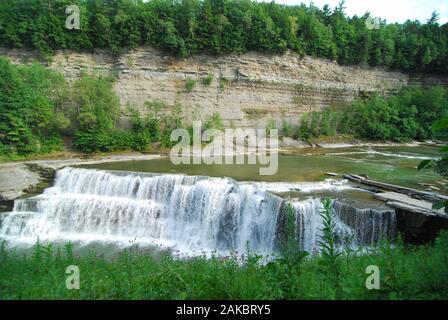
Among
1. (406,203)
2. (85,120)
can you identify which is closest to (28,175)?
(85,120)

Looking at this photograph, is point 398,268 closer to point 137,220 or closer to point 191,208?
point 191,208

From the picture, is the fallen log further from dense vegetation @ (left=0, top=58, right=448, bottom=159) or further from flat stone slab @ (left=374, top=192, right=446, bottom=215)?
dense vegetation @ (left=0, top=58, right=448, bottom=159)

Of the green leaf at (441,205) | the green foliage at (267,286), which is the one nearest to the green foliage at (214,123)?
the green foliage at (267,286)

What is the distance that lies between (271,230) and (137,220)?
5.25m

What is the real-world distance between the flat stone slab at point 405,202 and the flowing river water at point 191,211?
43 cm

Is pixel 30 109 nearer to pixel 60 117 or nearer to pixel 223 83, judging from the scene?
pixel 60 117

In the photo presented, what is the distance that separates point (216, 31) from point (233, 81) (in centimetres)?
458

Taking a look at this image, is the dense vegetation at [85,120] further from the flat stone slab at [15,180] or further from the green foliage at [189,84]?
the flat stone slab at [15,180]

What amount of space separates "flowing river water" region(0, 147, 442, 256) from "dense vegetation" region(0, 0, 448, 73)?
48.3 feet

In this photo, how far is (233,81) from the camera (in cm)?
2630

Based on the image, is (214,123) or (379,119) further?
(379,119)

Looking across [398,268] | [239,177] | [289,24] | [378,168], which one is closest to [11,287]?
[398,268]

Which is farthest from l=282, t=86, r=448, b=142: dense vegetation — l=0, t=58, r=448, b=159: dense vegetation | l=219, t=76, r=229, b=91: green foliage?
l=219, t=76, r=229, b=91: green foliage
